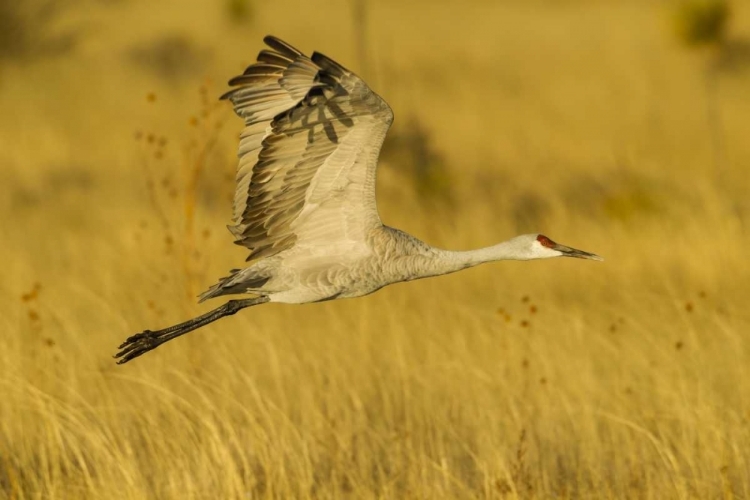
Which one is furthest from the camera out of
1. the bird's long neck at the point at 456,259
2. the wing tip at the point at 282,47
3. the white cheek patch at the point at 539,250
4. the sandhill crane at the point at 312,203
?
the white cheek patch at the point at 539,250

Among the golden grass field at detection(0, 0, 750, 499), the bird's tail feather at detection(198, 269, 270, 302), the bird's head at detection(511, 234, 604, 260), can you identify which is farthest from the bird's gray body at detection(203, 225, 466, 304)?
the golden grass field at detection(0, 0, 750, 499)

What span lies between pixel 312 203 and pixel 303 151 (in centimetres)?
35

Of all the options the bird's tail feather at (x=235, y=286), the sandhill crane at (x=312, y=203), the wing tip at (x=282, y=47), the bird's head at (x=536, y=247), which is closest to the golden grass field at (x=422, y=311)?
the bird's tail feather at (x=235, y=286)

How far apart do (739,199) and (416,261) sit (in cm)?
800

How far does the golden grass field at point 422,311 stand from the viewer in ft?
18.5

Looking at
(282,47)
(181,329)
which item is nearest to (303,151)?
(282,47)

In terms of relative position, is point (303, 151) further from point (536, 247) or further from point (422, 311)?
point (422, 311)

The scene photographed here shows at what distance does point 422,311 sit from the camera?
870 centimetres

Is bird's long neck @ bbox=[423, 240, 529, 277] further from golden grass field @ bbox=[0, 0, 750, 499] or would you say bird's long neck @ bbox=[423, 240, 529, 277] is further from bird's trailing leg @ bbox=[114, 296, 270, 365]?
bird's trailing leg @ bbox=[114, 296, 270, 365]

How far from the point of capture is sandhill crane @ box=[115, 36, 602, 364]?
18.2ft

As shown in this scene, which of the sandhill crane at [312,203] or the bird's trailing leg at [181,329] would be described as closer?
the sandhill crane at [312,203]

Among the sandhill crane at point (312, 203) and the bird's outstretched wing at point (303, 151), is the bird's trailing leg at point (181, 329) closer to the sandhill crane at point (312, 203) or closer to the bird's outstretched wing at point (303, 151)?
the sandhill crane at point (312, 203)

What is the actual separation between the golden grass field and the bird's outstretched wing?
83cm

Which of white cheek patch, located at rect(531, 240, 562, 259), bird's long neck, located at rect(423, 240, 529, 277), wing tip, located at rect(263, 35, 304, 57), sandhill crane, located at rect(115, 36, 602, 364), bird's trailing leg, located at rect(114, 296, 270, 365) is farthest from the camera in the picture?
bird's trailing leg, located at rect(114, 296, 270, 365)
